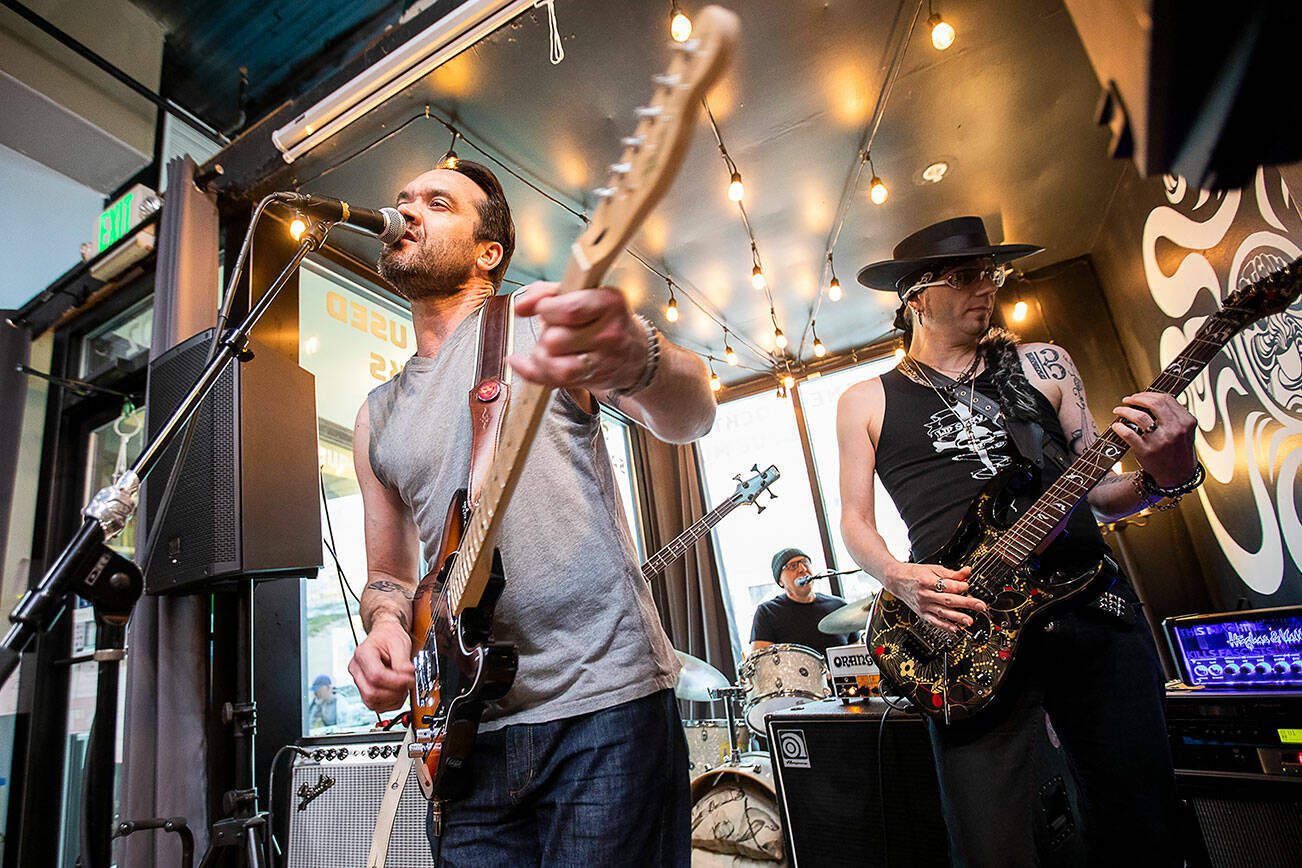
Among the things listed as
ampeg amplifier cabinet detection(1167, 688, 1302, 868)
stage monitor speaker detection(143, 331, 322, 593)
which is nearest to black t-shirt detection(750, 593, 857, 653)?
ampeg amplifier cabinet detection(1167, 688, 1302, 868)

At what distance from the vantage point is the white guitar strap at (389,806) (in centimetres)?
111

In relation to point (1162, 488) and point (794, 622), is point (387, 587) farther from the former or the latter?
point (794, 622)

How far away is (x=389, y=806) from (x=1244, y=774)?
2218mm

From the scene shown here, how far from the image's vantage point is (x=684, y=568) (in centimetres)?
679

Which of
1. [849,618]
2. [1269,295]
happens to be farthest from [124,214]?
[1269,295]

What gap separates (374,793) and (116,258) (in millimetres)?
3280

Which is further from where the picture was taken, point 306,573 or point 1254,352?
point 1254,352

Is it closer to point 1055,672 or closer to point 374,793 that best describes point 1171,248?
point 1055,672

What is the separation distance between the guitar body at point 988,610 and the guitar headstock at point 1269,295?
0.55 metres

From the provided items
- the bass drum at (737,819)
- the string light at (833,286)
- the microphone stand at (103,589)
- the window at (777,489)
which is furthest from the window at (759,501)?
the microphone stand at (103,589)

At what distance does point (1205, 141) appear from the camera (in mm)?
400

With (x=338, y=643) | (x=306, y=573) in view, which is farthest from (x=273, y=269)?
(x=338, y=643)

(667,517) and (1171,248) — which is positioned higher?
(1171,248)

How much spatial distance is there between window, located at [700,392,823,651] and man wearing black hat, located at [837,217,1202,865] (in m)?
4.65
